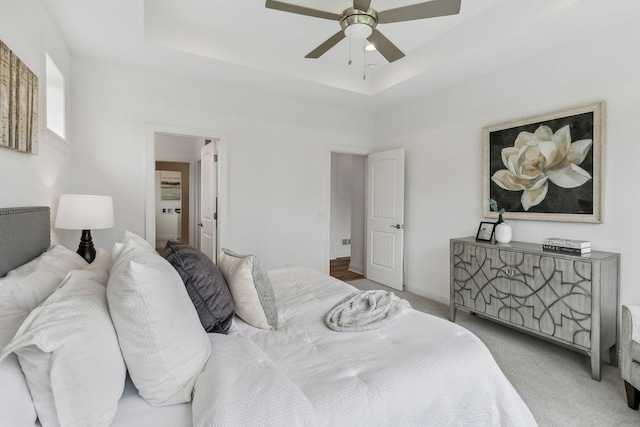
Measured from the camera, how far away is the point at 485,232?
317cm

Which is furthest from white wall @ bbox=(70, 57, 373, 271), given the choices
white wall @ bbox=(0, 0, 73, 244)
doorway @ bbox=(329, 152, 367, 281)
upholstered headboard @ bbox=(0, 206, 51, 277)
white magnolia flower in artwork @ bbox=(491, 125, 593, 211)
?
white magnolia flower in artwork @ bbox=(491, 125, 593, 211)

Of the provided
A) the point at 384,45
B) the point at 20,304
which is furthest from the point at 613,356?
the point at 20,304

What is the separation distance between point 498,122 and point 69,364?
3.73 meters

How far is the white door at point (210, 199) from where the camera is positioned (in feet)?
12.5

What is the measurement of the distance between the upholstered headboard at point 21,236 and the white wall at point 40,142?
0.10 m

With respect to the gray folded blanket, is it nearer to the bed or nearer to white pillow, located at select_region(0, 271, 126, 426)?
the bed

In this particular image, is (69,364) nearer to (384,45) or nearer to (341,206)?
(384,45)

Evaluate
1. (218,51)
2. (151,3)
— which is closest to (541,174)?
(218,51)

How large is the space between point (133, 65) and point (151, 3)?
0.76 metres

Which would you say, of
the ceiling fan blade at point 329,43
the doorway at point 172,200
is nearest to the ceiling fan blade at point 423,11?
the ceiling fan blade at point 329,43

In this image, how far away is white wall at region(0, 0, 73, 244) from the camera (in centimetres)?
164

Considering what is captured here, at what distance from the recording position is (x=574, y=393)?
2.06m

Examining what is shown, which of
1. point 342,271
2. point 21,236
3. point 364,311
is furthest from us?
point 342,271

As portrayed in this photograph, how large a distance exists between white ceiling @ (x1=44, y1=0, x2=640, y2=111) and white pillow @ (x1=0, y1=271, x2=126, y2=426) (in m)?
2.29
